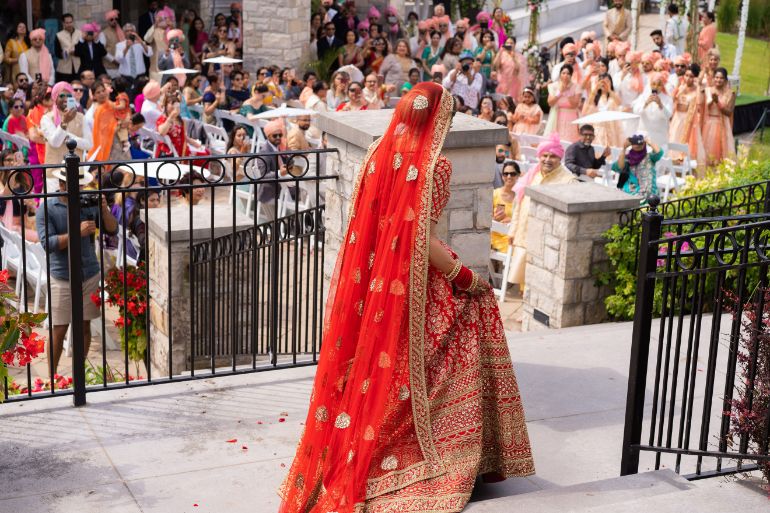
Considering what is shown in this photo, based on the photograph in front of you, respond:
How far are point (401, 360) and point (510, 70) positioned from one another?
590 inches

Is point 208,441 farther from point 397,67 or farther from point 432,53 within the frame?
Result: point 432,53

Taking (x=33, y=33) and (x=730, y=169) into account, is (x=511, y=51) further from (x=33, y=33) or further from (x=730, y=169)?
(x=730, y=169)

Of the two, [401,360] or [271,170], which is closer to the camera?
[401,360]

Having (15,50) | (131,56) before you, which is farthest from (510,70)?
(15,50)

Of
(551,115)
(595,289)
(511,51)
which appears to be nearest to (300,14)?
(511,51)

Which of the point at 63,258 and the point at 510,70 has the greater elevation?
the point at 510,70

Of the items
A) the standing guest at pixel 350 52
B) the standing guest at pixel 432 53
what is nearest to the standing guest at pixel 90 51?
the standing guest at pixel 350 52

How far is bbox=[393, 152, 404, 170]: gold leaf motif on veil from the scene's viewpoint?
454 centimetres

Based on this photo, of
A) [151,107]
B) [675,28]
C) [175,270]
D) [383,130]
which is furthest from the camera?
[675,28]

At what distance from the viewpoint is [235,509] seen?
4875 mm

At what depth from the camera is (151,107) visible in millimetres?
13734

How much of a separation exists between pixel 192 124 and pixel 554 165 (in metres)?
6.21

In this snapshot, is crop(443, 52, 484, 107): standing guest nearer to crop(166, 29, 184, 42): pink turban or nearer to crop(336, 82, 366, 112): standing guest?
crop(336, 82, 366, 112): standing guest

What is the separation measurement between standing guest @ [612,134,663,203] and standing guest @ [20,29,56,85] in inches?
371
